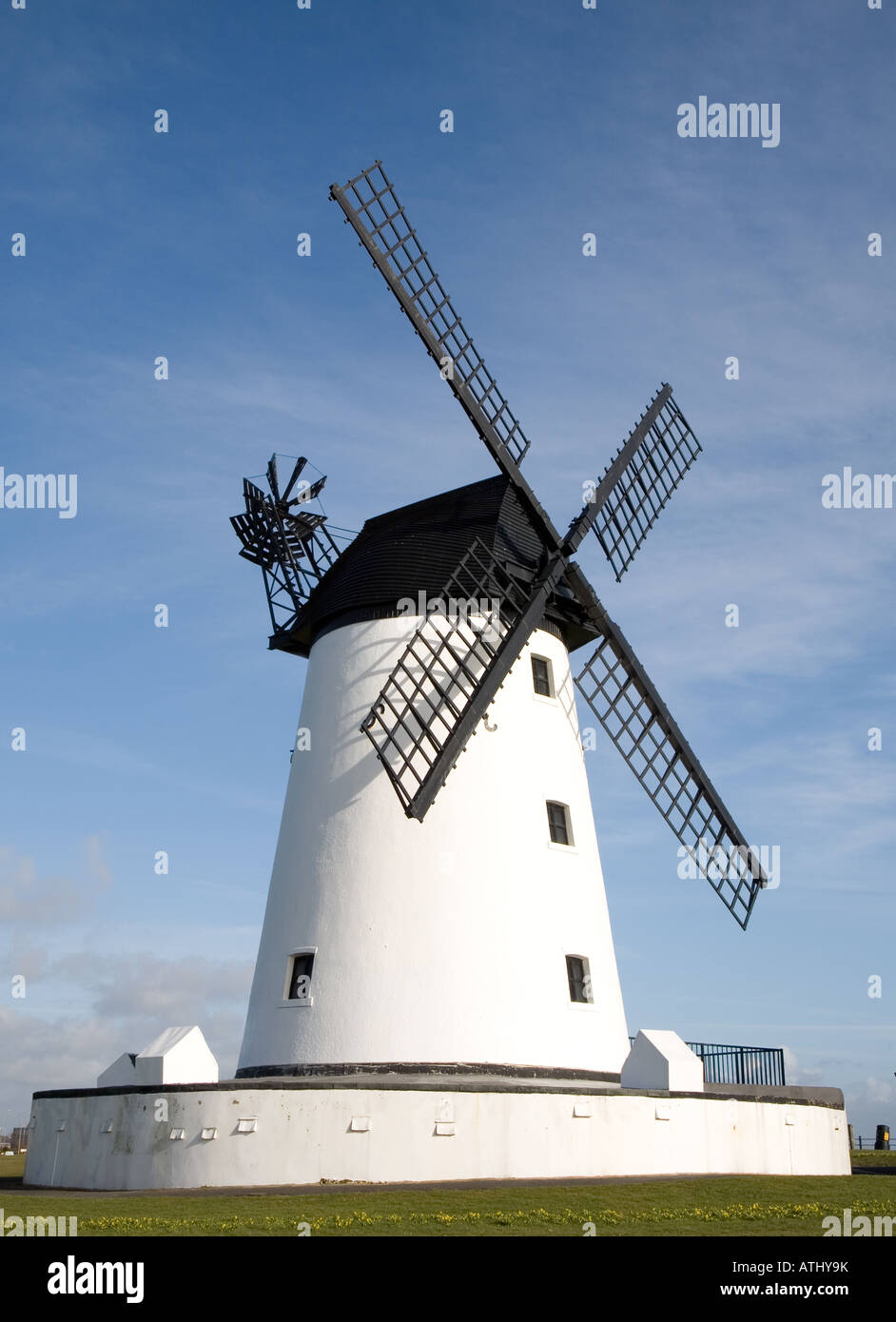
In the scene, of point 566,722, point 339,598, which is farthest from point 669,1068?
point 339,598

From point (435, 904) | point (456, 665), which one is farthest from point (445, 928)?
point (456, 665)

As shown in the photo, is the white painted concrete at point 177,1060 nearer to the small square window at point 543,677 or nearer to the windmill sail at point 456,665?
the windmill sail at point 456,665

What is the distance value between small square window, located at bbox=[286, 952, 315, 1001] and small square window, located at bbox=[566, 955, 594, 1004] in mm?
4188

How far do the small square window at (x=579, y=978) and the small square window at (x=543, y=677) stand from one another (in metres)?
4.67

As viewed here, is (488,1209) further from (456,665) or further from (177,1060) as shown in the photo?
(456,665)

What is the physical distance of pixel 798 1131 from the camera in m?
19.5

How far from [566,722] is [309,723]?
468 cm

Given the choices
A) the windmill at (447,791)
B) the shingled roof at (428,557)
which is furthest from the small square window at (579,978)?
the shingled roof at (428,557)

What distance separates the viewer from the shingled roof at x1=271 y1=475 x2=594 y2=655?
21.5 m

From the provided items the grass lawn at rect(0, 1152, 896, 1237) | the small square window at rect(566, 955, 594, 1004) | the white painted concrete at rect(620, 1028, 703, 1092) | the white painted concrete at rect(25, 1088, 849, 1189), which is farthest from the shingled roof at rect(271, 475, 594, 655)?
the grass lawn at rect(0, 1152, 896, 1237)

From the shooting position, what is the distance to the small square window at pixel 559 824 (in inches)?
830

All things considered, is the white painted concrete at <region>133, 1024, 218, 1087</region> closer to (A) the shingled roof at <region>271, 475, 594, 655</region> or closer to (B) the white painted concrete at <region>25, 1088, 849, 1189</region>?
(B) the white painted concrete at <region>25, 1088, 849, 1189</region>

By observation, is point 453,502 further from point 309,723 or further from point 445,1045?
point 445,1045
